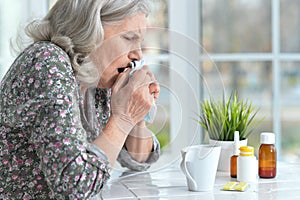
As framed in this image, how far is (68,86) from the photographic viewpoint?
142cm

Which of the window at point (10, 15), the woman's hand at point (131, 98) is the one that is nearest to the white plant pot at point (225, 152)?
the woman's hand at point (131, 98)

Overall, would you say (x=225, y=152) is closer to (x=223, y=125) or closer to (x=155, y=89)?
(x=223, y=125)

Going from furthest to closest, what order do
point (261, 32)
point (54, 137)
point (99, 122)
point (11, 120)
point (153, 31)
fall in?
1. point (261, 32)
2. point (99, 122)
3. point (153, 31)
4. point (11, 120)
5. point (54, 137)

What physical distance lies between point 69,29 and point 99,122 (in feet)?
1.30

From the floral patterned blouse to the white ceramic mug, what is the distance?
0.30 meters

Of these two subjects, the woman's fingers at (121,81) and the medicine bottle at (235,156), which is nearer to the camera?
the woman's fingers at (121,81)

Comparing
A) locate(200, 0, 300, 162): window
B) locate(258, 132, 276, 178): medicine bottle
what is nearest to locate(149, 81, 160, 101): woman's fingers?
locate(258, 132, 276, 178): medicine bottle

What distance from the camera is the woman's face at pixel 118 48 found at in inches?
64.1

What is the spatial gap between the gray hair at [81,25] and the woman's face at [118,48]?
0.08 feet

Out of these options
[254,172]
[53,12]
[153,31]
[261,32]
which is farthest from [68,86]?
[261,32]

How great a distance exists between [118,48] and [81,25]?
0.13 metres

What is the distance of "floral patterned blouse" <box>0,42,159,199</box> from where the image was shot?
1362 millimetres

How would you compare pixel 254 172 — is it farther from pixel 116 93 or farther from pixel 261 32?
pixel 261 32

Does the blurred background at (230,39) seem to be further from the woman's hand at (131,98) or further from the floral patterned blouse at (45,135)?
the floral patterned blouse at (45,135)
